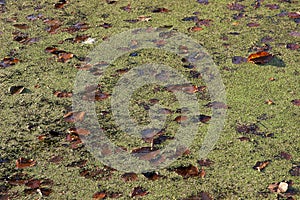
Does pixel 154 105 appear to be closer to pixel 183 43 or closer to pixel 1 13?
pixel 183 43

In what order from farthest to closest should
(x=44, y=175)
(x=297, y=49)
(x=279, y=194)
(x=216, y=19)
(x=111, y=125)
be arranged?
(x=216, y=19), (x=297, y=49), (x=111, y=125), (x=44, y=175), (x=279, y=194)

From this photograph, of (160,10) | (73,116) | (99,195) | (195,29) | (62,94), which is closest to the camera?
(99,195)

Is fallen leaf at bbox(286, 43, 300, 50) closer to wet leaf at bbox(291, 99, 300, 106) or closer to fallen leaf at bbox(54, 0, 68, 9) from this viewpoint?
wet leaf at bbox(291, 99, 300, 106)

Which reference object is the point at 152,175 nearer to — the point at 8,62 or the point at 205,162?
the point at 205,162

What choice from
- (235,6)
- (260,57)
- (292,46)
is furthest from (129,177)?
(235,6)

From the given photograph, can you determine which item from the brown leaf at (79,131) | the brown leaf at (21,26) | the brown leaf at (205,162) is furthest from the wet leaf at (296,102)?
the brown leaf at (21,26)

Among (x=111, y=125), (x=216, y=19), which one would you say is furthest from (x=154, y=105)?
(x=216, y=19)

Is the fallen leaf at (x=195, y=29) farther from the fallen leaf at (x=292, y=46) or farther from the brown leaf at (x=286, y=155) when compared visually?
the brown leaf at (x=286, y=155)
